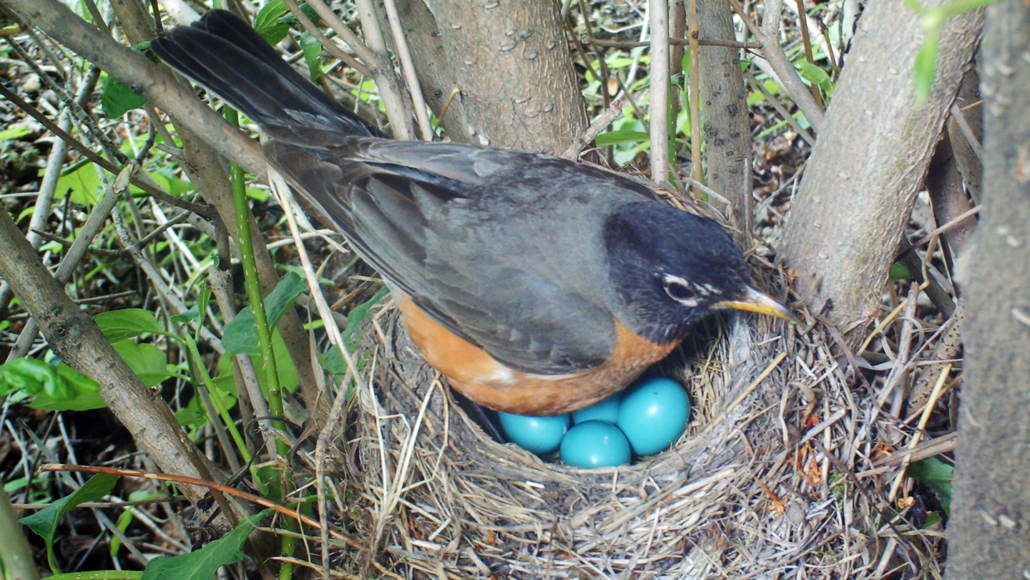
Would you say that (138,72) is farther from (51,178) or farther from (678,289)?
(678,289)

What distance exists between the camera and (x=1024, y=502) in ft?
3.53

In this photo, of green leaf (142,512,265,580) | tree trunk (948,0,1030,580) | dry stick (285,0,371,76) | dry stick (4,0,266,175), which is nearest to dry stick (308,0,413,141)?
dry stick (285,0,371,76)

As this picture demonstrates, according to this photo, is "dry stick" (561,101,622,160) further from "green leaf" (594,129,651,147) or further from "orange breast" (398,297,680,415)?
"orange breast" (398,297,680,415)

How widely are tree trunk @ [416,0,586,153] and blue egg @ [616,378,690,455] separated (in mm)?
1005

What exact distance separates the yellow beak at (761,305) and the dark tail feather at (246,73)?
4.97 feet

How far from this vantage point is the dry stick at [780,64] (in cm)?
226

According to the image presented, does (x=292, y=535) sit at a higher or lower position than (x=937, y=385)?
lower

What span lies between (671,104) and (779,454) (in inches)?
57.0

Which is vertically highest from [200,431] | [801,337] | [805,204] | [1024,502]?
[805,204]

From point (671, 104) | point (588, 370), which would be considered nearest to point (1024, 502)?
point (588, 370)

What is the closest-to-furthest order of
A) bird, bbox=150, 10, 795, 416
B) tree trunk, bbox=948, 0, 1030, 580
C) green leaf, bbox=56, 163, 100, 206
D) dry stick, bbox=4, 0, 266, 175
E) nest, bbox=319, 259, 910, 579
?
tree trunk, bbox=948, 0, 1030, 580
dry stick, bbox=4, 0, 266, 175
nest, bbox=319, 259, 910, 579
bird, bbox=150, 10, 795, 416
green leaf, bbox=56, 163, 100, 206

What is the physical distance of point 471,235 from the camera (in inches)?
99.6

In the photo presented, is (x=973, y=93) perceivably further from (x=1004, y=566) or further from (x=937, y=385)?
(x=1004, y=566)

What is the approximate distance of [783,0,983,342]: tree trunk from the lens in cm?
163
